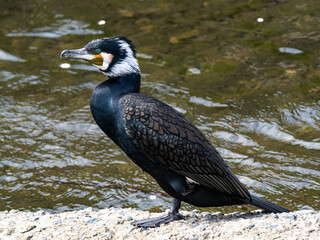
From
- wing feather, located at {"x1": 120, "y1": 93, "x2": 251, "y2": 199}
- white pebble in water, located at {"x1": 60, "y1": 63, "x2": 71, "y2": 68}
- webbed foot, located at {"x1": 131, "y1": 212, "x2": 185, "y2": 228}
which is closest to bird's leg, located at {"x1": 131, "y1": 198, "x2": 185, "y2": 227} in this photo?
webbed foot, located at {"x1": 131, "y1": 212, "x2": 185, "y2": 228}

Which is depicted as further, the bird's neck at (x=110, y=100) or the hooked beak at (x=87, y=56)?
the hooked beak at (x=87, y=56)

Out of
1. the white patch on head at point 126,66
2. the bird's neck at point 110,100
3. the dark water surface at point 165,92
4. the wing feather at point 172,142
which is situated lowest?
the dark water surface at point 165,92

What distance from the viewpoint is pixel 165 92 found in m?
8.81

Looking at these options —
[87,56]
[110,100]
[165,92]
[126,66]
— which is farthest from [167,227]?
[165,92]

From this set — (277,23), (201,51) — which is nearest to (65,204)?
(201,51)

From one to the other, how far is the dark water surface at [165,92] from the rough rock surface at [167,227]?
138 cm

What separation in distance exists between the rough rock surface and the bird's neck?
76cm

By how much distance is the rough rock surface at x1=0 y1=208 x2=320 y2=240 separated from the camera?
465cm

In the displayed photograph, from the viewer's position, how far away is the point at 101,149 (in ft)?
25.8

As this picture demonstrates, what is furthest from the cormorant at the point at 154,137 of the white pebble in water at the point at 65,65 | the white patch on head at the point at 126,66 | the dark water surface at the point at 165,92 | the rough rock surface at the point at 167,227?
the white pebble in water at the point at 65,65

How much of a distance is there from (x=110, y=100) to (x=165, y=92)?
4047 millimetres

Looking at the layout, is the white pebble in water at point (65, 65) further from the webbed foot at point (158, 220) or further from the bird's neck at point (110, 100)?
the webbed foot at point (158, 220)

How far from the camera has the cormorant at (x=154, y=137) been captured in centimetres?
471

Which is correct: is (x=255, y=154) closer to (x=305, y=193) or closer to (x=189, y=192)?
(x=305, y=193)
